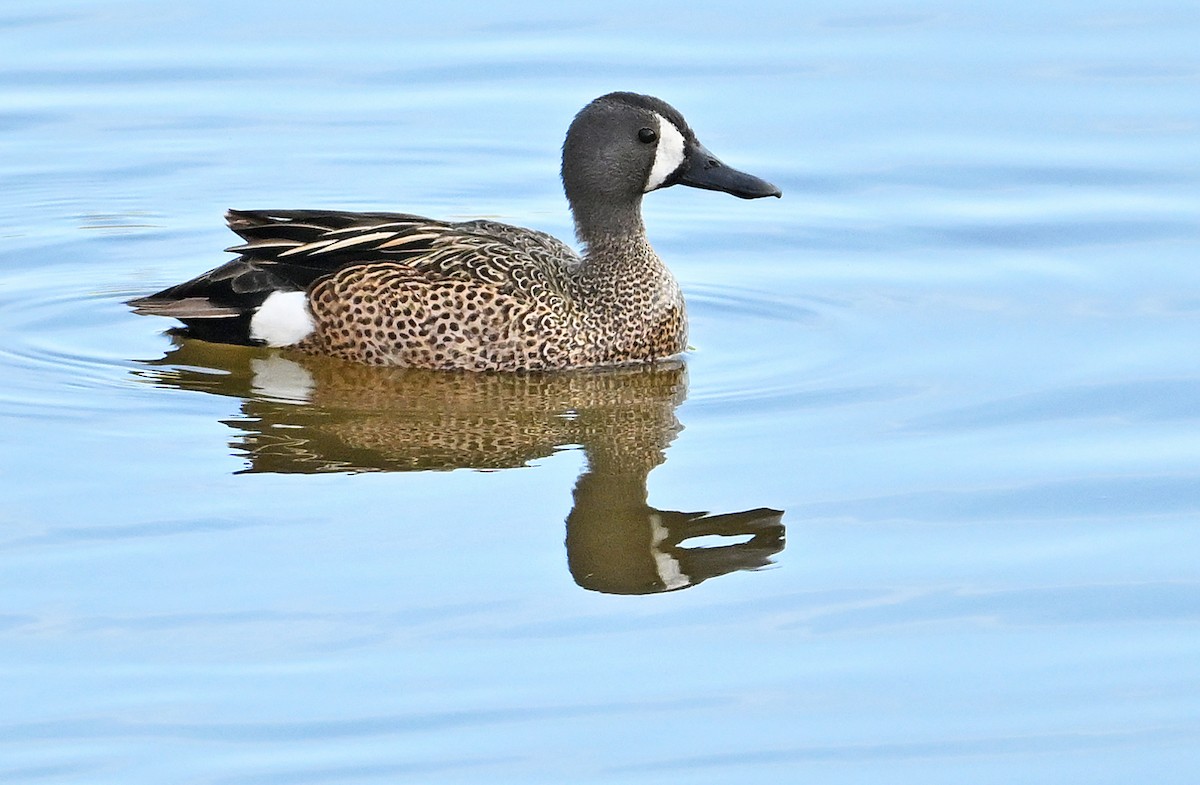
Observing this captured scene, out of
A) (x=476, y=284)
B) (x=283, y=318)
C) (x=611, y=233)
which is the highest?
(x=611, y=233)

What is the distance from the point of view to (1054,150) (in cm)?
1319

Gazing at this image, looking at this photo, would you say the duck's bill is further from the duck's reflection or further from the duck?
the duck's reflection

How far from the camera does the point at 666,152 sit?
34.2ft

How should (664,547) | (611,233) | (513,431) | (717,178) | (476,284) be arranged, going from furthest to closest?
(611,233), (717,178), (476,284), (513,431), (664,547)

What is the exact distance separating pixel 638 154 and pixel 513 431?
1771mm

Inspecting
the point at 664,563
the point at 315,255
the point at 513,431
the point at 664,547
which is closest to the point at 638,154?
the point at 315,255

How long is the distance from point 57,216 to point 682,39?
4.54 meters

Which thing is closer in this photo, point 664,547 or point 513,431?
point 664,547

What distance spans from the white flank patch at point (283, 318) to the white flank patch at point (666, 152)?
173cm

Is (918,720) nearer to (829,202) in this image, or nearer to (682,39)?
(829,202)

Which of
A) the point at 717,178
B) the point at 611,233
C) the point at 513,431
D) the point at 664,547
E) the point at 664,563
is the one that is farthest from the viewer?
the point at 611,233

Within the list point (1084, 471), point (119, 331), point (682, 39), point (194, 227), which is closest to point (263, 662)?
point (1084, 471)

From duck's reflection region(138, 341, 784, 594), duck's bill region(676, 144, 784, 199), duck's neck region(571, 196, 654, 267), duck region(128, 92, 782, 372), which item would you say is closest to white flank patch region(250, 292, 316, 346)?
duck region(128, 92, 782, 372)

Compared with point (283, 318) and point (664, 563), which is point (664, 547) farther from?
point (283, 318)
